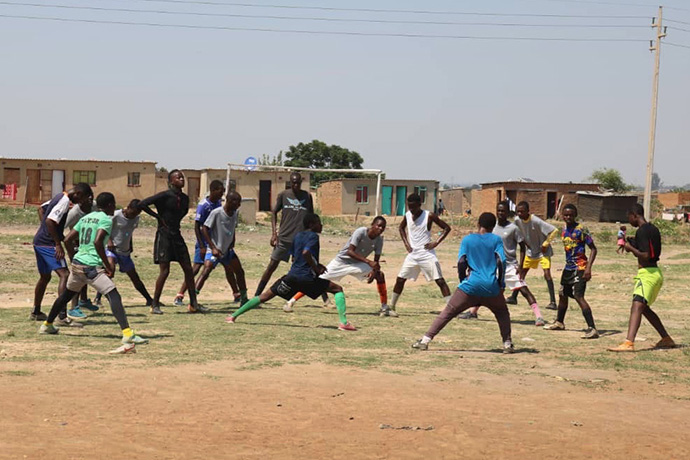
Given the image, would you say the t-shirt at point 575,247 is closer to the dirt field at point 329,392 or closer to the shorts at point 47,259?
the dirt field at point 329,392

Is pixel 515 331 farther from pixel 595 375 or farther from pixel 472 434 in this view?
pixel 472 434

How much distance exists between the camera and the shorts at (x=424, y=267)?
13172 mm

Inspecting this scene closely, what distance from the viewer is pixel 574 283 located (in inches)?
455

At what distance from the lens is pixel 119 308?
9.62 m

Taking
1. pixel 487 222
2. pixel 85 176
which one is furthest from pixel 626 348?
pixel 85 176

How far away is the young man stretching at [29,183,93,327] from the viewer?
35.4 feet

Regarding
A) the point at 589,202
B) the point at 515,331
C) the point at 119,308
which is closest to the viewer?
the point at 119,308

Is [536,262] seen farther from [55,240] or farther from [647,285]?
[55,240]

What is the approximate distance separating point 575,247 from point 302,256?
353 centimetres

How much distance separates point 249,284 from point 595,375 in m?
10.9

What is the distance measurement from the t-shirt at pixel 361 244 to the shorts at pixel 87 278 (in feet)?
12.8

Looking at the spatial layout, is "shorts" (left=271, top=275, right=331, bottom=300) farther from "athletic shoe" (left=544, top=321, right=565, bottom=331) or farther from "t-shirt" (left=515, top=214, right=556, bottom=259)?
"t-shirt" (left=515, top=214, right=556, bottom=259)

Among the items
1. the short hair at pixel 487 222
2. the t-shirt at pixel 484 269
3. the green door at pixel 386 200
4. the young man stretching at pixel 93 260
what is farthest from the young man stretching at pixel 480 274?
the green door at pixel 386 200

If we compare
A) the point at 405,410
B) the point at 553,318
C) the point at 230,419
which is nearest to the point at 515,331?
the point at 553,318
